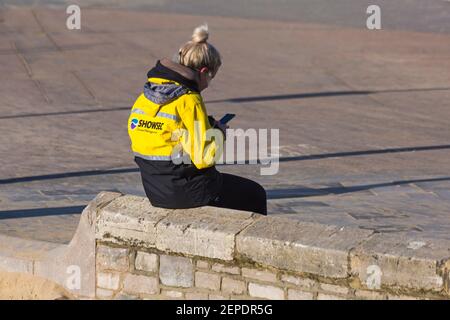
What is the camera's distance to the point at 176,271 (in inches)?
330

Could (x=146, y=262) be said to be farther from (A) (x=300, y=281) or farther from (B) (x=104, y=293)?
(A) (x=300, y=281)

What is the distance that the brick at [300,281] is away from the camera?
784cm

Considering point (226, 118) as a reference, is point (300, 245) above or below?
below

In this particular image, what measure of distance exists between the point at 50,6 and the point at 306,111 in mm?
9391

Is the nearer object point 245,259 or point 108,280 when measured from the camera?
point 245,259

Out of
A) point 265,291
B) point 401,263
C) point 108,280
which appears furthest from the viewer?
point 108,280

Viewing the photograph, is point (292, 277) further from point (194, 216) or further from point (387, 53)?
point (387, 53)

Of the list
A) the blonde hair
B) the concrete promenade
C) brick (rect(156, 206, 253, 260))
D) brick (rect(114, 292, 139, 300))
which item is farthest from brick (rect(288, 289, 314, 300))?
the concrete promenade

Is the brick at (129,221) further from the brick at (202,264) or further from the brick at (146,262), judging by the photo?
the brick at (202,264)

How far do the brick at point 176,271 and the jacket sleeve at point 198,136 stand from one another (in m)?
0.68

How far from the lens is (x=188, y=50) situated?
8.24m

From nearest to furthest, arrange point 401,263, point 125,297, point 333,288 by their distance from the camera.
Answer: point 401,263 < point 333,288 < point 125,297

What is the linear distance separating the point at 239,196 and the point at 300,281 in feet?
3.38

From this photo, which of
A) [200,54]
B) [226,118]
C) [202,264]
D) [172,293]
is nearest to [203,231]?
[202,264]
